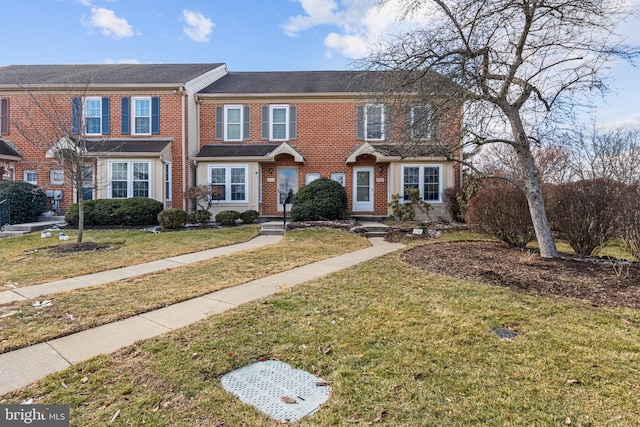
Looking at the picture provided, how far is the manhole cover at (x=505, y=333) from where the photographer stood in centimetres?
331

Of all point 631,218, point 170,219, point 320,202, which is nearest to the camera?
point 631,218

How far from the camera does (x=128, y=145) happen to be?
14305 millimetres

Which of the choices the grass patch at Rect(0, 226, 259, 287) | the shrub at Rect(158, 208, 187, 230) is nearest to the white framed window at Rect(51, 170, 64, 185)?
the grass patch at Rect(0, 226, 259, 287)

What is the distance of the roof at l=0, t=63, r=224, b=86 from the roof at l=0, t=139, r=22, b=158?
9.04 feet

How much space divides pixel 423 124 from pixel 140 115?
13.7 metres

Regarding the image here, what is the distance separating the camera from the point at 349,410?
2.21m

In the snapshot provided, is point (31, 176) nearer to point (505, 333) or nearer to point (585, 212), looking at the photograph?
point (505, 333)

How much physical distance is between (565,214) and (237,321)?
24.3ft

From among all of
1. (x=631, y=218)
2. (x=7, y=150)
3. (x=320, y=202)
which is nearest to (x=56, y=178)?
(x=7, y=150)

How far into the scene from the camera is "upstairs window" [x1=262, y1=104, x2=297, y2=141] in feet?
51.2

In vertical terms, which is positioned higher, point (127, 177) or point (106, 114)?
point (106, 114)

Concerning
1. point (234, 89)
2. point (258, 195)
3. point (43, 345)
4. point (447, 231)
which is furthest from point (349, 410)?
point (234, 89)

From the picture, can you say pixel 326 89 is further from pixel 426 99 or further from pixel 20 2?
pixel 20 2

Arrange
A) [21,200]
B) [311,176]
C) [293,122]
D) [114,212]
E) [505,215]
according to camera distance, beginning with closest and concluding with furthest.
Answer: [505,215] → [114,212] → [21,200] → [311,176] → [293,122]
